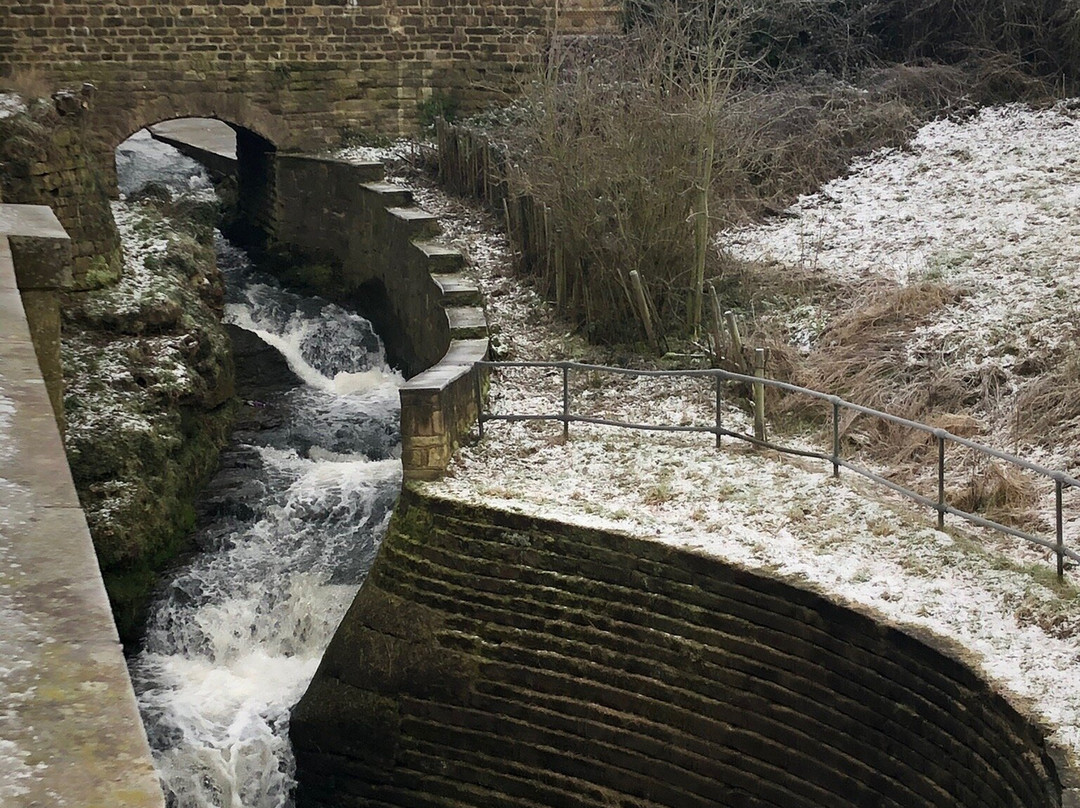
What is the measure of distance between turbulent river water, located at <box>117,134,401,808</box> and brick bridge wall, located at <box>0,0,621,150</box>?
4843 millimetres

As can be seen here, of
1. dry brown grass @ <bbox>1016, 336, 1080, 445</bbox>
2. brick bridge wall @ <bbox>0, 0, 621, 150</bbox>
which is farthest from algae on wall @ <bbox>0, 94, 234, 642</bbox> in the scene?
dry brown grass @ <bbox>1016, 336, 1080, 445</bbox>

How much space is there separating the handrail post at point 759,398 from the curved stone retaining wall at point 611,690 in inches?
87.0

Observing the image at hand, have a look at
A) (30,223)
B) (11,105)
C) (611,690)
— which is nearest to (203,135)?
(11,105)

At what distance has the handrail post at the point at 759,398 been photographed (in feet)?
37.6

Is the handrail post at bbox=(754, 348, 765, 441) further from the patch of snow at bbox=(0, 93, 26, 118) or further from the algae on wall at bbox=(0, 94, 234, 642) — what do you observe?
the patch of snow at bbox=(0, 93, 26, 118)

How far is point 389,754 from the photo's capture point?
1048 centimetres

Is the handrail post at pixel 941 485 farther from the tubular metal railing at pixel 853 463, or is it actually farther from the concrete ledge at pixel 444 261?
the concrete ledge at pixel 444 261

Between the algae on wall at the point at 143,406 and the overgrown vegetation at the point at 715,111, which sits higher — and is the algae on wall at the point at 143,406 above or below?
below

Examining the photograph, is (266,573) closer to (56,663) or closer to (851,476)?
(851,476)

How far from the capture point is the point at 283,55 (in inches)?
824

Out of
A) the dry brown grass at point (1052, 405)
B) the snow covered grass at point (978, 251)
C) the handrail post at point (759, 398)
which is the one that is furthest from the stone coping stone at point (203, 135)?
the dry brown grass at point (1052, 405)

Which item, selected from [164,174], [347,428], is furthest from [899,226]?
[164,174]

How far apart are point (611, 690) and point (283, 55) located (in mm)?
13859

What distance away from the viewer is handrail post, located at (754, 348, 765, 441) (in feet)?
37.6
